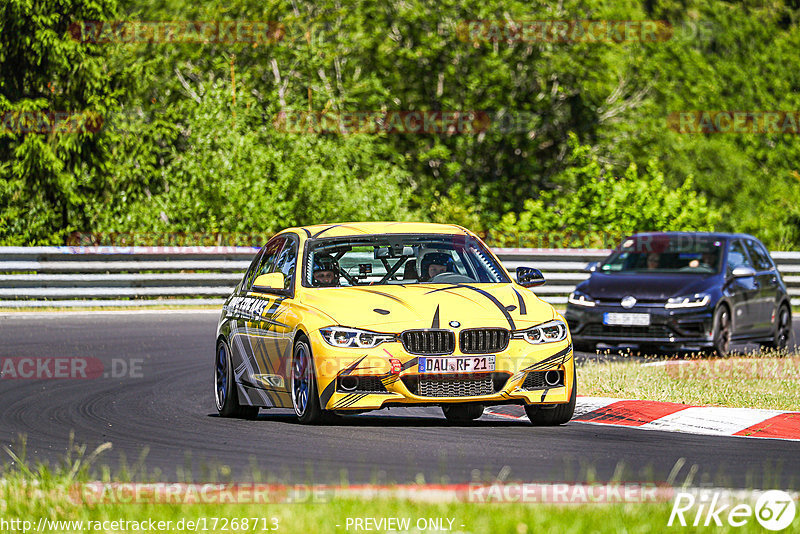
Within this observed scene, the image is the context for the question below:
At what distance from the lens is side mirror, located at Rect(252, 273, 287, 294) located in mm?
10617

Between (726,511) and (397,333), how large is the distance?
3851 mm

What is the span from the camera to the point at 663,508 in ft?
20.8

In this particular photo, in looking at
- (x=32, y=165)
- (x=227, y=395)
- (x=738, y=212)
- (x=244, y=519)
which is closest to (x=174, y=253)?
(x=32, y=165)

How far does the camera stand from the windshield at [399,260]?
11.0 metres

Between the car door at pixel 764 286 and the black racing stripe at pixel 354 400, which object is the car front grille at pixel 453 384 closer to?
the black racing stripe at pixel 354 400

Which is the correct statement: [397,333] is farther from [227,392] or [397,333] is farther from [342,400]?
[227,392]

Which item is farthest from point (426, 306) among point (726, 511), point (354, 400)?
point (726, 511)

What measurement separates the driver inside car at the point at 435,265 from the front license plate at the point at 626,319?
19.9 ft

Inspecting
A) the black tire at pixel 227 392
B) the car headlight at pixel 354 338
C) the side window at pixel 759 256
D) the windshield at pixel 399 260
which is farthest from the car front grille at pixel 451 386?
the side window at pixel 759 256

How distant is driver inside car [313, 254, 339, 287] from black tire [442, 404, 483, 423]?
1.29 m

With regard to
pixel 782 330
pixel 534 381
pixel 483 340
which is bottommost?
pixel 782 330

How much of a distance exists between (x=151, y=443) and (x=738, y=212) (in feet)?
168

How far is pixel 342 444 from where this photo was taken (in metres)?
9.21

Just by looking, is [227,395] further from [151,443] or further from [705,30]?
[705,30]
